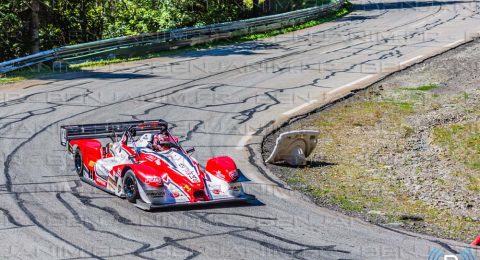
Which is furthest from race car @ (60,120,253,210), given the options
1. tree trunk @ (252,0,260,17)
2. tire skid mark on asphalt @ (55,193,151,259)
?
tree trunk @ (252,0,260,17)

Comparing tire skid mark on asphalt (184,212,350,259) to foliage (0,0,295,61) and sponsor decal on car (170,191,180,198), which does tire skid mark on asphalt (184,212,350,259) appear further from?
foliage (0,0,295,61)

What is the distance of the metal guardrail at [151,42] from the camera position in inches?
1264

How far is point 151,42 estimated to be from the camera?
37.0 metres

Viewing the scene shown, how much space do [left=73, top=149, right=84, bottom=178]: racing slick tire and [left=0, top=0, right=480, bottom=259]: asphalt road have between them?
234 mm

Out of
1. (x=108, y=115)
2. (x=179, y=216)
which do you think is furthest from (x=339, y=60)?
(x=179, y=216)

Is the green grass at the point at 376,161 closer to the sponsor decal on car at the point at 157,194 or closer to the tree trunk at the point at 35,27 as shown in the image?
the sponsor decal on car at the point at 157,194

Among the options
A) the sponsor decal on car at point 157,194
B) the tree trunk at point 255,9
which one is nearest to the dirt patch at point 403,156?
the sponsor decal on car at point 157,194

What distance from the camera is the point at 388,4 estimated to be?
188ft

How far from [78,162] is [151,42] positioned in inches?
766

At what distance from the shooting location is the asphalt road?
43.7 ft

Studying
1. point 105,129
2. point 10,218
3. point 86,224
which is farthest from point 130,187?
point 105,129

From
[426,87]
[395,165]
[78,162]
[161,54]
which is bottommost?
[395,165]

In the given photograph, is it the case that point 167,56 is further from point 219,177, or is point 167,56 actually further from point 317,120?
point 219,177

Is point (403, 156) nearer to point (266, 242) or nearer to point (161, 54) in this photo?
point (266, 242)
